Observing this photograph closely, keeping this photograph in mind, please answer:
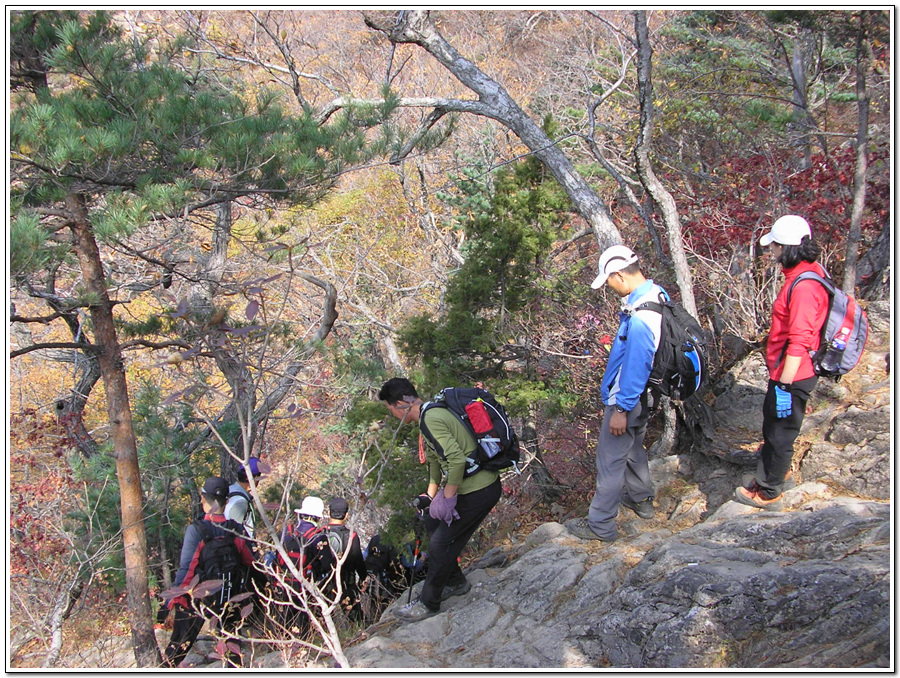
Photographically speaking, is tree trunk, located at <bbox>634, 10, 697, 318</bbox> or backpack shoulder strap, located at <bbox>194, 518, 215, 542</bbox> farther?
tree trunk, located at <bbox>634, 10, 697, 318</bbox>

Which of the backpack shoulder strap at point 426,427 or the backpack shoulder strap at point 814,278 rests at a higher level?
the backpack shoulder strap at point 814,278

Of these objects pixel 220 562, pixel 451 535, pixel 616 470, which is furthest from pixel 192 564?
pixel 616 470

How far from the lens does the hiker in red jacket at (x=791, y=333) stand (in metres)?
A: 3.72

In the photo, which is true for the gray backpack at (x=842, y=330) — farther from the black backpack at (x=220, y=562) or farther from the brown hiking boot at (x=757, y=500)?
Answer: the black backpack at (x=220, y=562)

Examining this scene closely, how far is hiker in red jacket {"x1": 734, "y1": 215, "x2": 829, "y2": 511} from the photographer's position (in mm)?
3719

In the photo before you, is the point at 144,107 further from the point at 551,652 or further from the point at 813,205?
the point at 813,205

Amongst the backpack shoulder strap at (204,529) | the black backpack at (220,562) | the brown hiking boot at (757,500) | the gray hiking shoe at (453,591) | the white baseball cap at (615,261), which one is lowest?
the gray hiking shoe at (453,591)

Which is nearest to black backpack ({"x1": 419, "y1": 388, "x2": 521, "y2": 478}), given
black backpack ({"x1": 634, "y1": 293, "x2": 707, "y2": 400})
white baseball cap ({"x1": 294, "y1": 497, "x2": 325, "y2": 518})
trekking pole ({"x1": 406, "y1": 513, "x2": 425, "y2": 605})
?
trekking pole ({"x1": 406, "y1": 513, "x2": 425, "y2": 605})

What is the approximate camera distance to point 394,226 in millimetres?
17234

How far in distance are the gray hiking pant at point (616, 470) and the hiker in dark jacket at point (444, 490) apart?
0.76 metres

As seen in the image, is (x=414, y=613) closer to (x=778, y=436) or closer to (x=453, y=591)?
(x=453, y=591)

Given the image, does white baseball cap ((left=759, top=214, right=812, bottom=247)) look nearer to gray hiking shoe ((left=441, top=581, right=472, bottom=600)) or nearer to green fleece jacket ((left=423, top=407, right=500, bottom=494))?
green fleece jacket ((left=423, top=407, right=500, bottom=494))

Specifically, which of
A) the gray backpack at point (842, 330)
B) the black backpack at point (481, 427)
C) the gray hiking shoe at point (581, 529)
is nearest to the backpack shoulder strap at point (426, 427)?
the black backpack at point (481, 427)

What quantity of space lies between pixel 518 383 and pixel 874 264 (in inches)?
152
